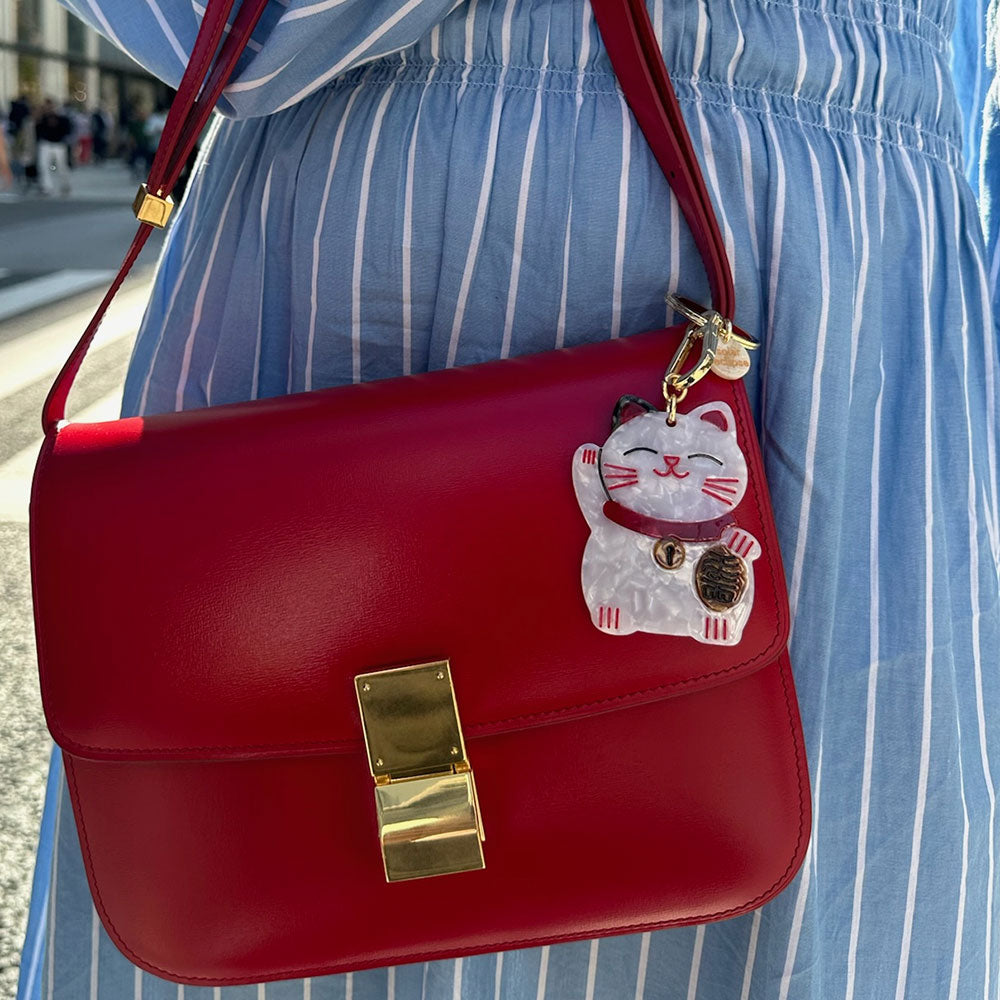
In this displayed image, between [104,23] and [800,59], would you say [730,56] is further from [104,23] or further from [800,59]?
[104,23]

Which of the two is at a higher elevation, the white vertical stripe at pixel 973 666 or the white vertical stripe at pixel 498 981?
the white vertical stripe at pixel 973 666

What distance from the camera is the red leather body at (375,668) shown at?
0.65 meters

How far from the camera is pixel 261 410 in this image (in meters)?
0.67

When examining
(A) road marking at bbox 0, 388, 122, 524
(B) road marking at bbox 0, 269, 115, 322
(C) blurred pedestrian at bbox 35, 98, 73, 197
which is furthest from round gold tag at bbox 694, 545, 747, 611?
(C) blurred pedestrian at bbox 35, 98, 73, 197

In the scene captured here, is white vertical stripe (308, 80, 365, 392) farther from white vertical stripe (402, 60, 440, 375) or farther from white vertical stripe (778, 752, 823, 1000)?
white vertical stripe (778, 752, 823, 1000)

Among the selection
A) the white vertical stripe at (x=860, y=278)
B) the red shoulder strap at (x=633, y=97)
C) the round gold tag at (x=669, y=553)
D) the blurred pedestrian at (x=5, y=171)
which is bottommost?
the blurred pedestrian at (x=5, y=171)

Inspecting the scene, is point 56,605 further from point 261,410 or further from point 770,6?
point 770,6

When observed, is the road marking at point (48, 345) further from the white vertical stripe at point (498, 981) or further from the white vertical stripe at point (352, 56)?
the white vertical stripe at point (498, 981)

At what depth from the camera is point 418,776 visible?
2.13 feet

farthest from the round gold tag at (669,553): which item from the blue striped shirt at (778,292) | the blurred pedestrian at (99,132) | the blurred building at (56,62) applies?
the blurred pedestrian at (99,132)

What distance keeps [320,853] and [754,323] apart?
431 millimetres

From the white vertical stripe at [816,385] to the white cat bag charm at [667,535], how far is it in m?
0.07

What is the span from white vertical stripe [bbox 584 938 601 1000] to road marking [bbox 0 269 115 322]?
16.3ft

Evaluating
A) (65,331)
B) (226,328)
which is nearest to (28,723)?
(226,328)
